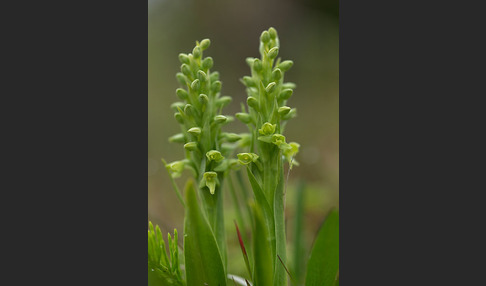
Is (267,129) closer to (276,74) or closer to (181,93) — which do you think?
(276,74)

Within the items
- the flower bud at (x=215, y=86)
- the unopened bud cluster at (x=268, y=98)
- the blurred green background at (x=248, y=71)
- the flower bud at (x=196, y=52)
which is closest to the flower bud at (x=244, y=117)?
the unopened bud cluster at (x=268, y=98)

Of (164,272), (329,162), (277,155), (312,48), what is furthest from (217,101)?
(329,162)

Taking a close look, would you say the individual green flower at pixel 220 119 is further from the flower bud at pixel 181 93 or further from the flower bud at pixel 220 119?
the flower bud at pixel 181 93


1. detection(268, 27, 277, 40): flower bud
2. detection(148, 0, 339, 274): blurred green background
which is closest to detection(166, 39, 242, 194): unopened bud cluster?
detection(268, 27, 277, 40): flower bud

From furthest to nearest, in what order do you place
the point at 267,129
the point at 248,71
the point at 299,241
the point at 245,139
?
the point at 248,71
the point at 299,241
the point at 245,139
the point at 267,129

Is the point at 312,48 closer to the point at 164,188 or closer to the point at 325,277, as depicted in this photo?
the point at 164,188

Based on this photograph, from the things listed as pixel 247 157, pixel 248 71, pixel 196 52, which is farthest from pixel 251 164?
pixel 248 71
